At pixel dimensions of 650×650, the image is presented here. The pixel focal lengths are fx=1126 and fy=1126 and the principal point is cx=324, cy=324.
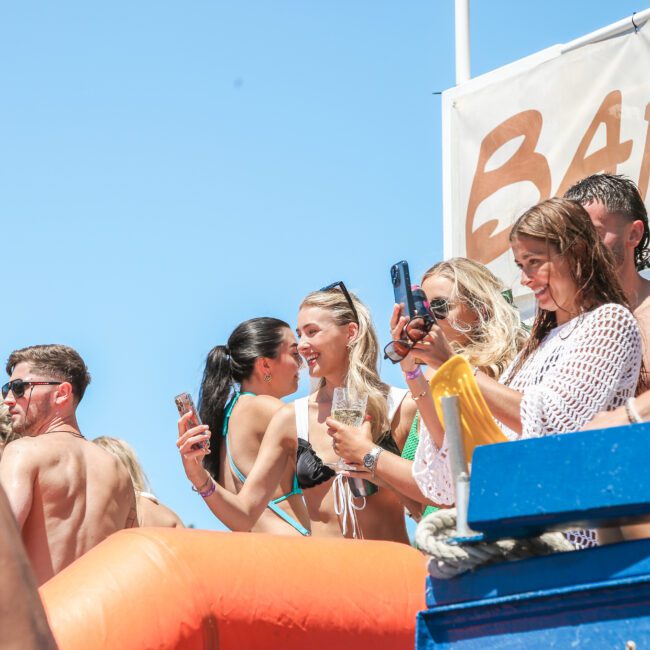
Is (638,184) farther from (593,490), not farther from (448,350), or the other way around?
(593,490)

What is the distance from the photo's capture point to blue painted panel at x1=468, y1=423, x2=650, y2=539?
2223mm

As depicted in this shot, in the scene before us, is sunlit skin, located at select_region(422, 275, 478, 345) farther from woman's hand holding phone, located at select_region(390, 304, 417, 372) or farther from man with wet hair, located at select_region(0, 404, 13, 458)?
man with wet hair, located at select_region(0, 404, 13, 458)

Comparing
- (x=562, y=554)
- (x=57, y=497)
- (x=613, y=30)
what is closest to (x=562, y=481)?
(x=562, y=554)

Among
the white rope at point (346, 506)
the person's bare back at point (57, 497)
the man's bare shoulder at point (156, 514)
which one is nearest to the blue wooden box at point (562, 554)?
the white rope at point (346, 506)

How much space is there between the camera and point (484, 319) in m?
4.73

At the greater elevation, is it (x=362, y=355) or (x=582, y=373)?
(x=582, y=373)

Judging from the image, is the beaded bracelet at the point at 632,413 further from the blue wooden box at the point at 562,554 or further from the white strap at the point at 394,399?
the white strap at the point at 394,399

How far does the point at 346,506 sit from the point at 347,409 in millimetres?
491

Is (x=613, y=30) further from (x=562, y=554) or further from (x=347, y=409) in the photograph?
(x=562, y=554)

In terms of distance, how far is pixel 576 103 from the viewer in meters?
6.88

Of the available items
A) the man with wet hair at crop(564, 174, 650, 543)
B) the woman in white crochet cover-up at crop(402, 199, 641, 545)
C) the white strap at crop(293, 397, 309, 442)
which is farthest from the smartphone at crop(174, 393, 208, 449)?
the man with wet hair at crop(564, 174, 650, 543)

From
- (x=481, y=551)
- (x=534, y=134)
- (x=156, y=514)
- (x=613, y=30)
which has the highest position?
(x=613, y=30)

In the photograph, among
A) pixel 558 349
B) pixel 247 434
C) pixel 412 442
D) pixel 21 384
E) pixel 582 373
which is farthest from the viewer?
pixel 247 434

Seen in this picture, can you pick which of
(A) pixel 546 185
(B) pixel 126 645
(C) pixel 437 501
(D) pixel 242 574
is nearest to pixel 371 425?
(C) pixel 437 501
